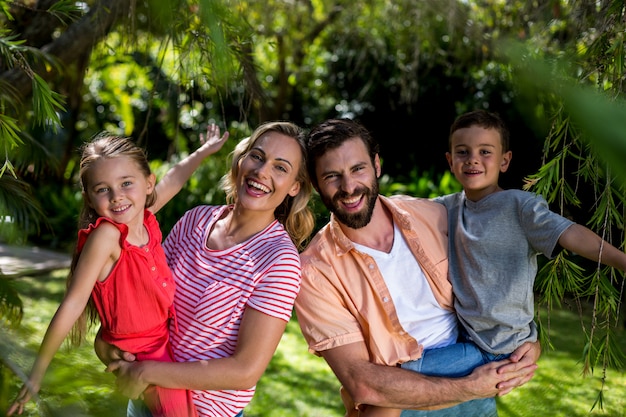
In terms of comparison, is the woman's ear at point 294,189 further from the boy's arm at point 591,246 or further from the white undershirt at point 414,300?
the boy's arm at point 591,246

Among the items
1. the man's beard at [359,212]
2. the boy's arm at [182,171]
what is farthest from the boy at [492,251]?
the boy's arm at [182,171]

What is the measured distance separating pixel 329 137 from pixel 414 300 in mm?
670

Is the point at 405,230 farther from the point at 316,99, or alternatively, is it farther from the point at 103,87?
the point at 103,87

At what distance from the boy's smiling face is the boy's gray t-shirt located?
3.4 inches

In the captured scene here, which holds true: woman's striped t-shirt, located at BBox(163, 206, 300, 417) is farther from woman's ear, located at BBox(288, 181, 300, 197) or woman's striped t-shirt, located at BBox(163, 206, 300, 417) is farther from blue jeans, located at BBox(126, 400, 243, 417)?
woman's ear, located at BBox(288, 181, 300, 197)

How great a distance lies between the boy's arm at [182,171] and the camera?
2502 millimetres

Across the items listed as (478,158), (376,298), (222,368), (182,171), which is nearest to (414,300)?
(376,298)

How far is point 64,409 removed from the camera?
0.63 meters

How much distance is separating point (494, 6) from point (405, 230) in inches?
249

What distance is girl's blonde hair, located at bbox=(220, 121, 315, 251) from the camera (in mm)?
2447

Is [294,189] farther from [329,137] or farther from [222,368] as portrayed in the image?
[222,368]

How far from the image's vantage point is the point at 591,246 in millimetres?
2131

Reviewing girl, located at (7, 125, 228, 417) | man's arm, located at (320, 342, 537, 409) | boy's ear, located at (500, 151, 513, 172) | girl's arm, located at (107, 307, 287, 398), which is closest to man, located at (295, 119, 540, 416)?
man's arm, located at (320, 342, 537, 409)

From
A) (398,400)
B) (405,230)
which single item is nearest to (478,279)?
(405,230)
